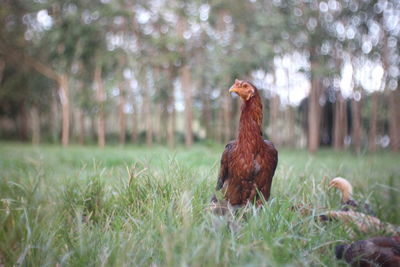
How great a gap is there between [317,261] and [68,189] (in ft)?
6.90

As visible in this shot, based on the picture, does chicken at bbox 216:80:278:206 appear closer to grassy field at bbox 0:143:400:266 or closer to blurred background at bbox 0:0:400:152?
grassy field at bbox 0:143:400:266

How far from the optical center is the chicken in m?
2.53

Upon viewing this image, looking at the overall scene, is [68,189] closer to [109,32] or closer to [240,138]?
[240,138]

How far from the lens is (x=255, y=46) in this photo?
1242 centimetres

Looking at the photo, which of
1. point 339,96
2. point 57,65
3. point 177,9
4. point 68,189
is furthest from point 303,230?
point 339,96

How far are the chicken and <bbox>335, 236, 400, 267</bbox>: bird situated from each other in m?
0.68

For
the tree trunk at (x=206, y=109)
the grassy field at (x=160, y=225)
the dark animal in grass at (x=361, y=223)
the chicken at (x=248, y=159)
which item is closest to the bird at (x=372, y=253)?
the grassy field at (x=160, y=225)

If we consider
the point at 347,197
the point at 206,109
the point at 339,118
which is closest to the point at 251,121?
the point at 347,197

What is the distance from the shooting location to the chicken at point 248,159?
2529 millimetres

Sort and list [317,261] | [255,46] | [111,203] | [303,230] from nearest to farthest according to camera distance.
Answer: [317,261] → [303,230] → [111,203] → [255,46]

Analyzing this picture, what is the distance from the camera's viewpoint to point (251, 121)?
253cm

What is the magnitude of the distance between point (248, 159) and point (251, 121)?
0.28 m

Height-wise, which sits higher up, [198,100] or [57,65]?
[57,65]

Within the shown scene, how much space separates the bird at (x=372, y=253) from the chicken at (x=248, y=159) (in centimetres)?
68
